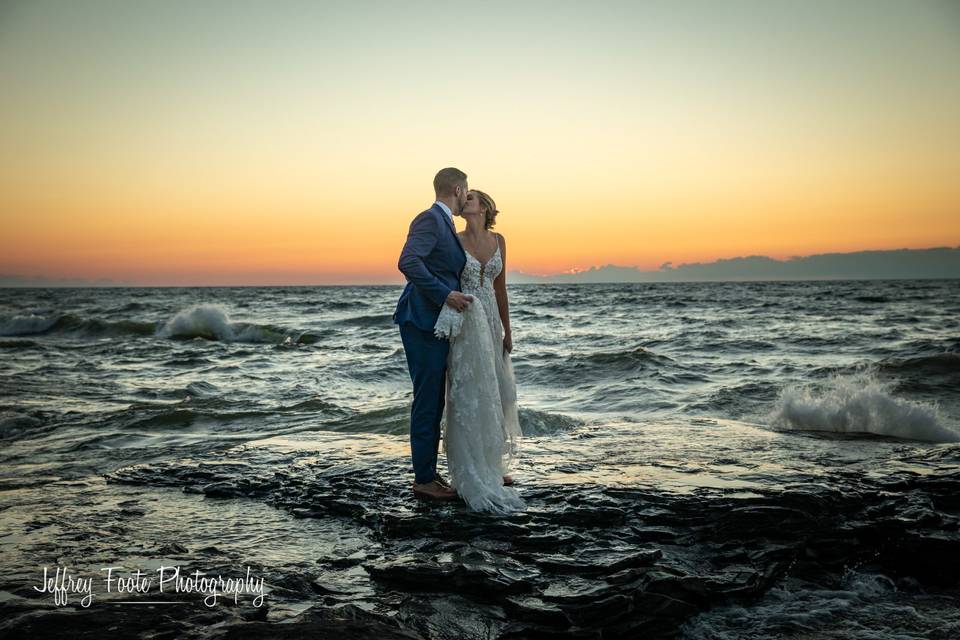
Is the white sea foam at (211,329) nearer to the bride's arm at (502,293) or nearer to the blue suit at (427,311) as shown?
the bride's arm at (502,293)

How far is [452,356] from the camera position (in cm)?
461

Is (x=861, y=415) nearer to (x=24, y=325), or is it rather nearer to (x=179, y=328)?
(x=179, y=328)

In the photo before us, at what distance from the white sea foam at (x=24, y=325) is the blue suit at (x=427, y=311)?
27.3 metres

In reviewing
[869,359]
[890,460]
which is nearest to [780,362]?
[869,359]

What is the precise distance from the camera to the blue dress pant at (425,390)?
4551mm

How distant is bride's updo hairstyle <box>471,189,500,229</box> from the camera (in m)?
4.82

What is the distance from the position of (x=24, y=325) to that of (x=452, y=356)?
28656 millimetres

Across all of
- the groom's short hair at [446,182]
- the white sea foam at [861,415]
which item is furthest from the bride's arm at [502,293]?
the white sea foam at [861,415]

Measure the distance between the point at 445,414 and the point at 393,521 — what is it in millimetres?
844

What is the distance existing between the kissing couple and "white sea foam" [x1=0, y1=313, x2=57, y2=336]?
27.4m

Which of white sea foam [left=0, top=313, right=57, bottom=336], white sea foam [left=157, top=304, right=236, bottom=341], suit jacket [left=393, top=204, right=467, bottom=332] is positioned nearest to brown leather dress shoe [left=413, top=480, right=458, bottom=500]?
suit jacket [left=393, top=204, right=467, bottom=332]

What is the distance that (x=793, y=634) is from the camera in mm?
2855

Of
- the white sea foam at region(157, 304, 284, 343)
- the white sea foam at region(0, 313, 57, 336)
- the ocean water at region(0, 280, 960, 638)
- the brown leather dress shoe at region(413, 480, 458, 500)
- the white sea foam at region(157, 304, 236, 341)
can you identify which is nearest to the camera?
the ocean water at region(0, 280, 960, 638)

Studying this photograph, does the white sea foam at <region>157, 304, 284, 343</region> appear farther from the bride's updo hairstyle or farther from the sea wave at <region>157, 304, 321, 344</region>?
the bride's updo hairstyle
